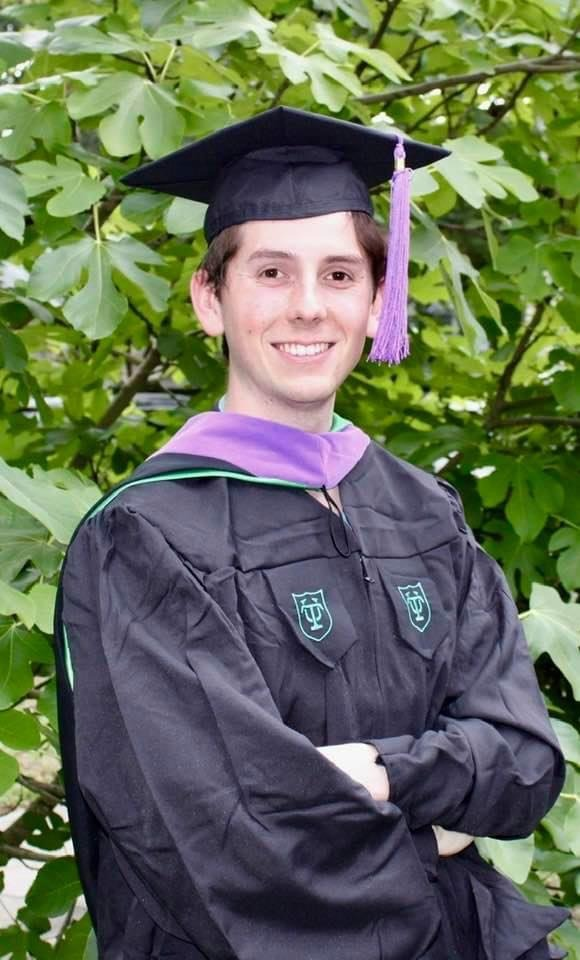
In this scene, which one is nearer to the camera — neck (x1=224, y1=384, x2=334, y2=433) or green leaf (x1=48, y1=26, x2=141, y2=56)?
neck (x1=224, y1=384, x2=334, y2=433)

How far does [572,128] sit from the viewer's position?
322cm

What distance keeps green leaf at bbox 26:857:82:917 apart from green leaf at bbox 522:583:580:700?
0.90 m

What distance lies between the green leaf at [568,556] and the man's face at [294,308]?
126 centimetres

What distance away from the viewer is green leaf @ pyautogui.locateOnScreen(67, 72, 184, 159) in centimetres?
232

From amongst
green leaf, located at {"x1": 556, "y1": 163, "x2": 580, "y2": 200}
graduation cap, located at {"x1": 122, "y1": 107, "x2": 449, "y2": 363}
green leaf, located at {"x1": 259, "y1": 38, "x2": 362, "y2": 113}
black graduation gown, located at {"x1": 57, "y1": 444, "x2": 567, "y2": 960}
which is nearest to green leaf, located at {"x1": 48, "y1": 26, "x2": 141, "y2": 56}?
green leaf, located at {"x1": 259, "y1": 38, "x2": 362, "y2": 113}

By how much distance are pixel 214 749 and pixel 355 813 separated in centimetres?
17

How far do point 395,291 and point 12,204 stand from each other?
1.99 feet

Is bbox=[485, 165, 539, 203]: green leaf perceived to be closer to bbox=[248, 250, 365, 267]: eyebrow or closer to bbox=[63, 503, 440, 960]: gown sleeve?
bbox=[248, 250, 365, 267]: eyebrow

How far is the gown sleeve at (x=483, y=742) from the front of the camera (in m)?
1.74

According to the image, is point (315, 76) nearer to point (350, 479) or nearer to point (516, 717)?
point (350, 479)

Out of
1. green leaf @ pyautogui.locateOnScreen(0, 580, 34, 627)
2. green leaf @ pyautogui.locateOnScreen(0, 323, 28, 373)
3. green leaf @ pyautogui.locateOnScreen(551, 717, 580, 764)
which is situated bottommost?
green leaf @ pyautogui.locateOnScreen(551, 717, 580, 764)

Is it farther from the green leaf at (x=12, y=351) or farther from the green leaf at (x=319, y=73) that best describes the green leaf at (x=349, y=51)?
the green leaf at (x=12, y=351)

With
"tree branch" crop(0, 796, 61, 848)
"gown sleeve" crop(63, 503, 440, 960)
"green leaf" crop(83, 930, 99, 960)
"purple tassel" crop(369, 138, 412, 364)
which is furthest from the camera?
"tree branch" crop(0, 796, 61, 848)

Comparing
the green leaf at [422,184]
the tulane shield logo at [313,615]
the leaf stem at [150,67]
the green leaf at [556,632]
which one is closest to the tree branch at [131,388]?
the leaf stem at [150,67]
